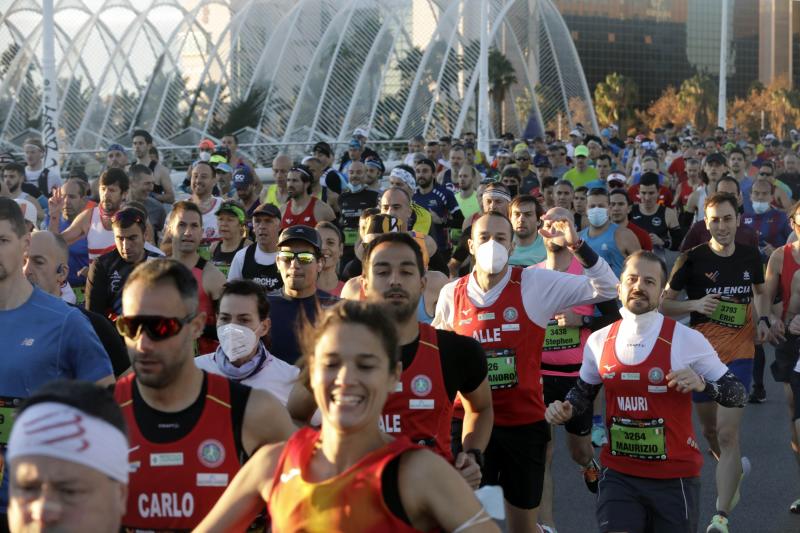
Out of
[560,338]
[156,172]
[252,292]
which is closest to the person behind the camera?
[252,292]

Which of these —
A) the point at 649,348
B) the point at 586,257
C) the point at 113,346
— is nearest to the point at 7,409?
the point at 113,346

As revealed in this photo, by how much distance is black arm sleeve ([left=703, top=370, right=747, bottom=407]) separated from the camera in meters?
5.82

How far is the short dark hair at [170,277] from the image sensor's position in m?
4.02

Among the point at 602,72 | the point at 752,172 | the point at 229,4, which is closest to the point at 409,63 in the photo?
the point at 229,4

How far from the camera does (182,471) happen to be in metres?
3.90

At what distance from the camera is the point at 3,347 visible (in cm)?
477

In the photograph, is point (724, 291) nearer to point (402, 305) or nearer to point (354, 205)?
point (402, 305)

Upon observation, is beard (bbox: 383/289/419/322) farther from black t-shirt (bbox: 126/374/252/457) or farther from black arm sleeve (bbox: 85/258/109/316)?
black arm sleeve (bbox: 85/258/109/316)

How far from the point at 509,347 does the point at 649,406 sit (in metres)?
0.84

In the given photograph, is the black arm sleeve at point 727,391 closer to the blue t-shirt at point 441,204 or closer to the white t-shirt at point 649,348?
the white t-shirt at point 649,348

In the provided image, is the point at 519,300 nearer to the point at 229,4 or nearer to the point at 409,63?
the point at 409,63

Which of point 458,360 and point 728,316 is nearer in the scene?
point 458,360

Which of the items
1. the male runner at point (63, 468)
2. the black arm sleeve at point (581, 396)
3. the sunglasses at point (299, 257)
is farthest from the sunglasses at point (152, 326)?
the sunglasses at point (299, 257)

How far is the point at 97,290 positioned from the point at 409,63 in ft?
112
